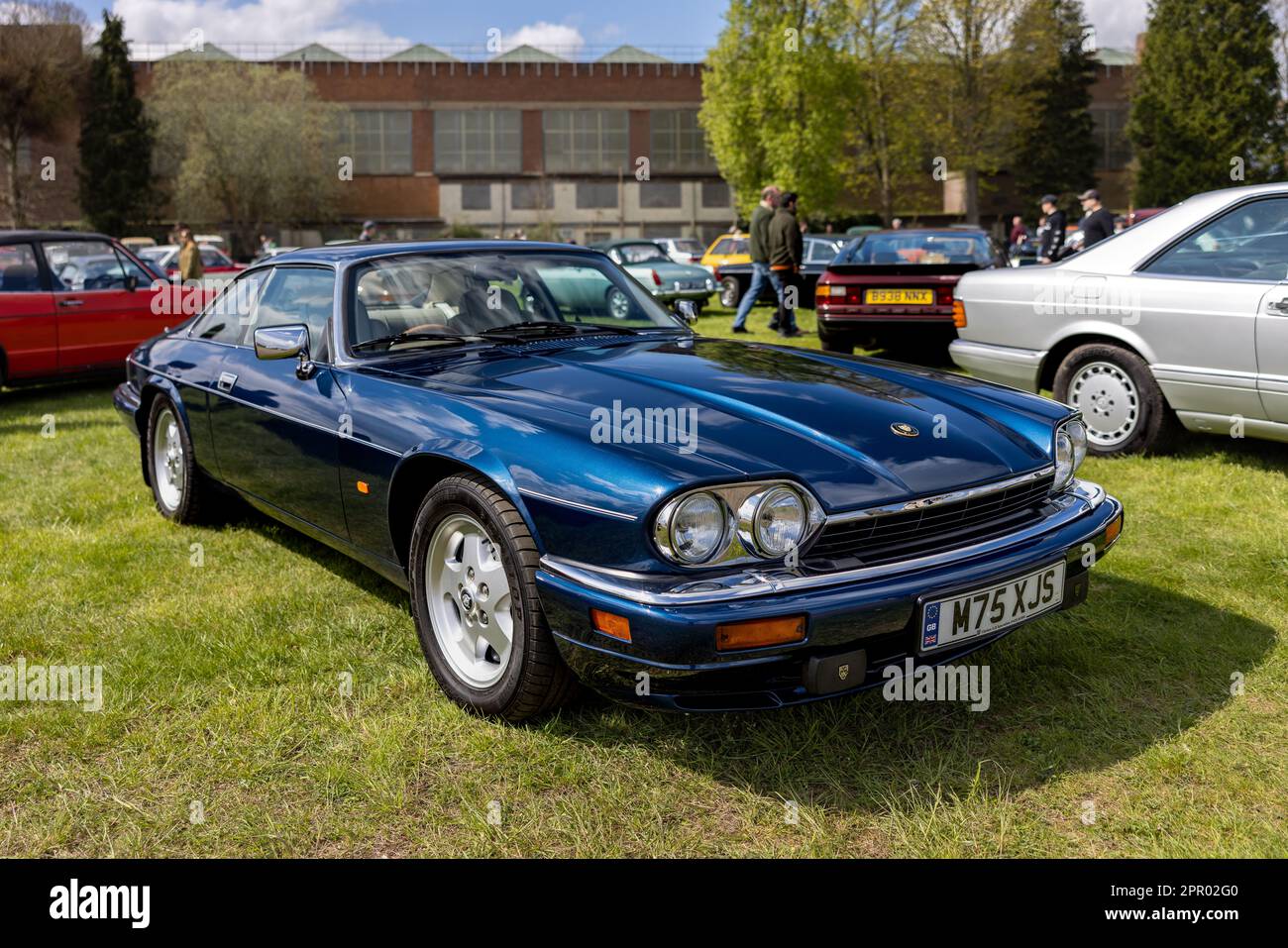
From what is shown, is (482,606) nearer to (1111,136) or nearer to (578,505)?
(578,505)

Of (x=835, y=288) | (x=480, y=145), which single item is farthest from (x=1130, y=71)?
(x=835, y=288)

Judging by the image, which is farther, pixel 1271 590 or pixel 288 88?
pixel 288 88

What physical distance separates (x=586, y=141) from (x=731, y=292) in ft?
146

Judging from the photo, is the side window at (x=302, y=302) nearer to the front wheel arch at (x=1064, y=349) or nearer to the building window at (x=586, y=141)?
the front wheel arch at (x=1064, y=349)

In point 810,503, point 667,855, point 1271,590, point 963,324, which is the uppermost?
point 963,324

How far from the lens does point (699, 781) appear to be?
9.25 ft

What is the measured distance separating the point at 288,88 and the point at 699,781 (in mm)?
51210

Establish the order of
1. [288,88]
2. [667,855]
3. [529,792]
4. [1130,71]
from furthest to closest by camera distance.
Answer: [1130,71] < [288,88] < [529,792] < [667,855]

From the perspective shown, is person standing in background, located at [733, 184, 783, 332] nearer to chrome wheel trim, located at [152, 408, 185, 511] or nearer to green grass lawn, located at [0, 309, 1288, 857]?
chrome wheel trim, located at [152, 408, 185, 511]

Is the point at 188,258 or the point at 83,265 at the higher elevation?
the point at 188,258

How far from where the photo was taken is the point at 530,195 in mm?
57812

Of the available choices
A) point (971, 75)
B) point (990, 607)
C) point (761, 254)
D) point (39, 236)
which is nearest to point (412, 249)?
point (990, 607)

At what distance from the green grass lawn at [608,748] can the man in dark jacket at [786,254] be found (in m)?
8.73

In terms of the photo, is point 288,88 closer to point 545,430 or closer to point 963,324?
point 963,324
